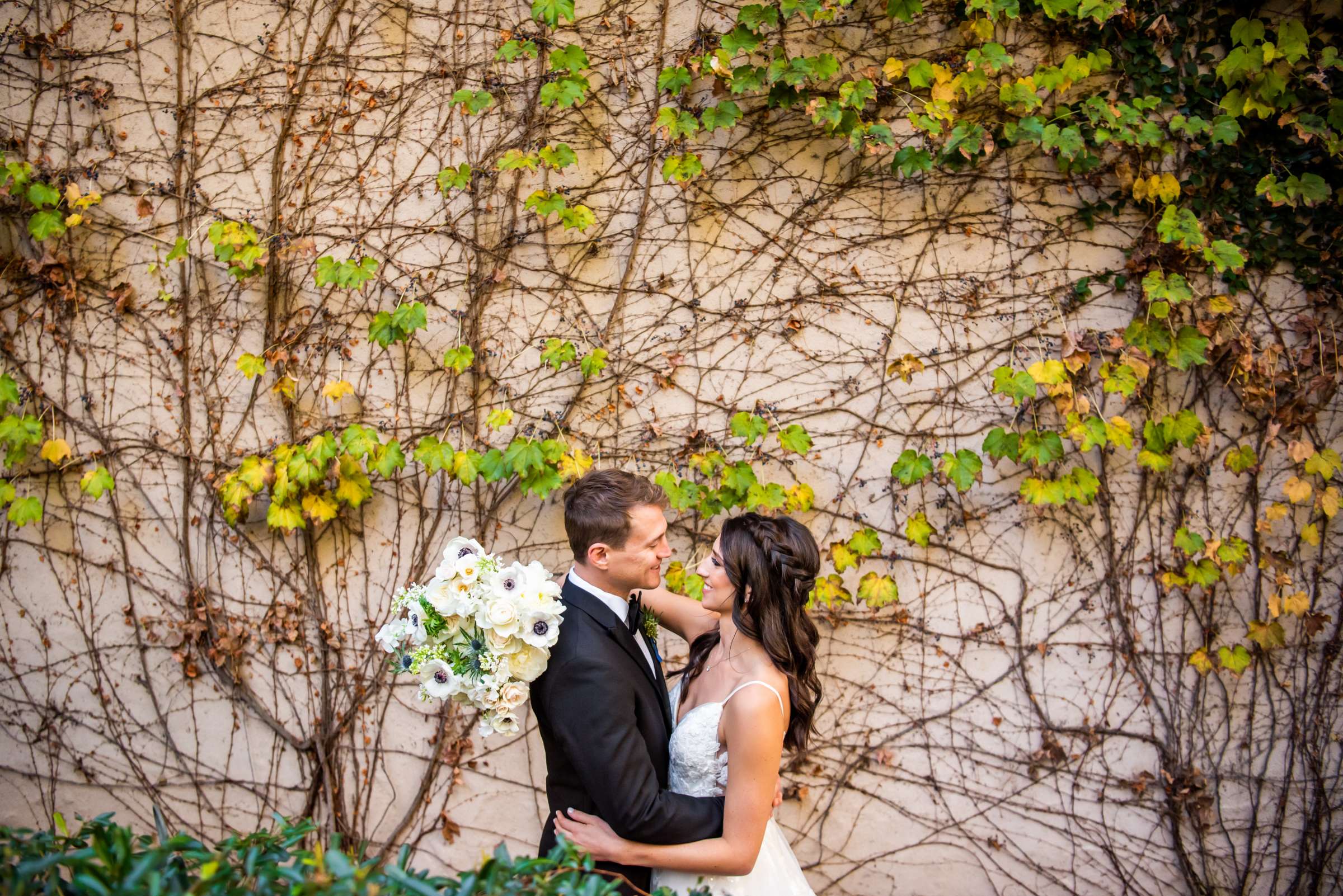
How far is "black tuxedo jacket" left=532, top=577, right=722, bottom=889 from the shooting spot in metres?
2.02

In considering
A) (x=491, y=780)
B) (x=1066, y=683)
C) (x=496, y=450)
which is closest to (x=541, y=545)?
(x=496, y=450)

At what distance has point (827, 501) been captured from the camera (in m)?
3.40

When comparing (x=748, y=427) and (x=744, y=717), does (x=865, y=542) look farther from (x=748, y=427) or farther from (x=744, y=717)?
(x=744, y=717)

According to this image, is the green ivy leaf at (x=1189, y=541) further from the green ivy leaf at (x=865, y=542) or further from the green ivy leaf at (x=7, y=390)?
the green ivy leaf at (x=7, y=390)

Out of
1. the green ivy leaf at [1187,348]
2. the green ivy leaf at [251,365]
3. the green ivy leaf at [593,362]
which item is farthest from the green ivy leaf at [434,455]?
the green ivy leaf at [1187,348]

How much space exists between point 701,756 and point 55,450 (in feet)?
9.04

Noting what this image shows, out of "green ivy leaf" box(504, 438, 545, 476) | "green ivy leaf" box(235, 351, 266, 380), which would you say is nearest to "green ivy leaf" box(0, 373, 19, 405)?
"green ivy leaf" box(235, 351, 266, 380)

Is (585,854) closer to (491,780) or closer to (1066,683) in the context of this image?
(491,780)

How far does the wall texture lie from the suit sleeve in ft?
4.41

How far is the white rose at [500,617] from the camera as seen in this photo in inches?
77.7

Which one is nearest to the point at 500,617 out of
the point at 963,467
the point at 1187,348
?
the point at 963,467

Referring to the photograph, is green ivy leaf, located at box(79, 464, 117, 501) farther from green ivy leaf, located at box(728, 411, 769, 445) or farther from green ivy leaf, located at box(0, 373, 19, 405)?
green ivy leaf, located at box(728, 411, 769, 445)

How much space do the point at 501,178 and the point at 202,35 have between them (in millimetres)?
1324

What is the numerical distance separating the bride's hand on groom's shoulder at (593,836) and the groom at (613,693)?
3 cm
